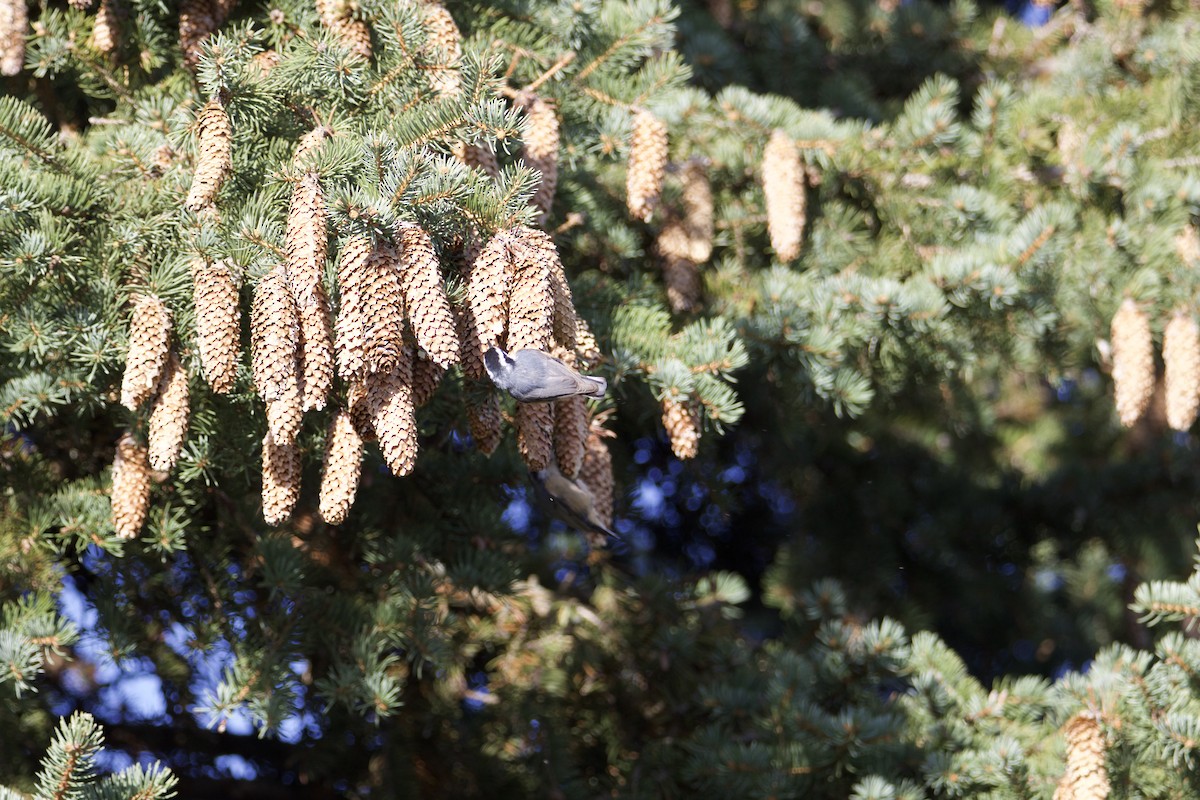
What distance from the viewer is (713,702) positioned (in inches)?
111

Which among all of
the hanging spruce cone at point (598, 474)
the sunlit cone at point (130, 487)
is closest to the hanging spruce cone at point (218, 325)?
the sunlit cone at point (130, 487)

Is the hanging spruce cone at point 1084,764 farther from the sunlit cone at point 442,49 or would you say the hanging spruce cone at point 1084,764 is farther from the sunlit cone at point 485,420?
the sunlit cone at point 442,49

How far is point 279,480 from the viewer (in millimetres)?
1826

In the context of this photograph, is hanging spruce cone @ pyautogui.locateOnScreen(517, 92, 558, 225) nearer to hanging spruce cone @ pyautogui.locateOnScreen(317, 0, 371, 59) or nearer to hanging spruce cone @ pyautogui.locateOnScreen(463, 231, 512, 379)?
hanging spruce cone @ pyautogui.locateOnScreen(317, 0, 371, 59)

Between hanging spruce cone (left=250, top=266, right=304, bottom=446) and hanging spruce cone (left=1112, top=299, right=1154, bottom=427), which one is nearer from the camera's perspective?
hanging spruce cone (left=250, top=266, right=304, bottom=446)

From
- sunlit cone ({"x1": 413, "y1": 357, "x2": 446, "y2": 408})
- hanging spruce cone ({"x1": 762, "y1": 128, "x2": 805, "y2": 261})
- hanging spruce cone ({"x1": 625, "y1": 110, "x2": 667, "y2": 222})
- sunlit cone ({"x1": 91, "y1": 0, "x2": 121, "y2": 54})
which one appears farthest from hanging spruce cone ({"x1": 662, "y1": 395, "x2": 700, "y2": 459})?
sunlit cone ({"x1": 91, "y1": 0, "x2": 121, "y2": 54})

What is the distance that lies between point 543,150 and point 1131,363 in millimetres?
1442

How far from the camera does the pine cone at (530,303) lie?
1672mm

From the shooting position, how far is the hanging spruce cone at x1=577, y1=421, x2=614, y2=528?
223cm

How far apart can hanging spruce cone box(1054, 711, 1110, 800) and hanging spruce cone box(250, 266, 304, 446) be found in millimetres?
1624

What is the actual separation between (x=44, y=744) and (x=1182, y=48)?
3.43m

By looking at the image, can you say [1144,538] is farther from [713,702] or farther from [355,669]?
[355,669]

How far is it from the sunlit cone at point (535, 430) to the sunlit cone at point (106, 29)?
114 centimetres

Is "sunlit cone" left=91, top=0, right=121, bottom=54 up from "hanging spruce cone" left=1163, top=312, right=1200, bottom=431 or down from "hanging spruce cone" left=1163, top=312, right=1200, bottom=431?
up
